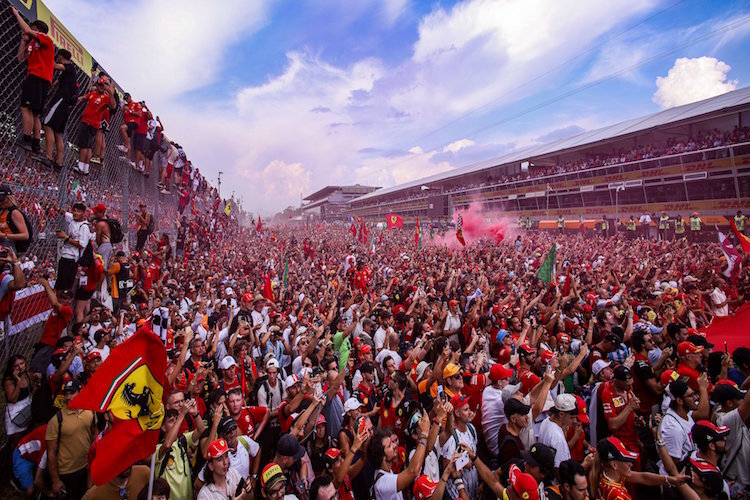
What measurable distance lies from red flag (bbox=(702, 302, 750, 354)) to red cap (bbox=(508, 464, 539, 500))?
208 inches

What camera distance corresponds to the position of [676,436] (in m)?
3.35

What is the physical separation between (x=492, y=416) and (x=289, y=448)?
7.23ft

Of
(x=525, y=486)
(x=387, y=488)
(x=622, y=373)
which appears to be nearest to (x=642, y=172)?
(x=622, y=373)

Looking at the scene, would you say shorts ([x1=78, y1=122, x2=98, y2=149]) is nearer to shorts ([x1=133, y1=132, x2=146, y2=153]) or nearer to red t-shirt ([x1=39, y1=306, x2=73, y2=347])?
shorts ([x1=133, y1=132, x2=146, y2=153])

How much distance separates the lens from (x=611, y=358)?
5117 millimetres

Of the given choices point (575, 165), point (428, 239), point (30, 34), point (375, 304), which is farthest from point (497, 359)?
point (575, 165)

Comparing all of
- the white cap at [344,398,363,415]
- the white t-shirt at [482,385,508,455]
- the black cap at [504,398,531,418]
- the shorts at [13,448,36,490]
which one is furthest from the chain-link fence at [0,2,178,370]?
the black cap at [504,398,531,418]

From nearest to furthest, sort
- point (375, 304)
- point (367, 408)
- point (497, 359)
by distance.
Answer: point (367, 408)
point (497, 359)
point (375, 304)

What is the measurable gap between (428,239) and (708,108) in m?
19.7

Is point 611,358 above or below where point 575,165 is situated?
below

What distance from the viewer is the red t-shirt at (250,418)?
12.4 ft

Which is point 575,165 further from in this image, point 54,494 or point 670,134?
point 54,494

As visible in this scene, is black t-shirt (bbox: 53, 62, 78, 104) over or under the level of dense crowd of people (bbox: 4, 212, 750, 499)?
Answer: over

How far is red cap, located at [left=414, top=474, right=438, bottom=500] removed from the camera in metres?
2.84
